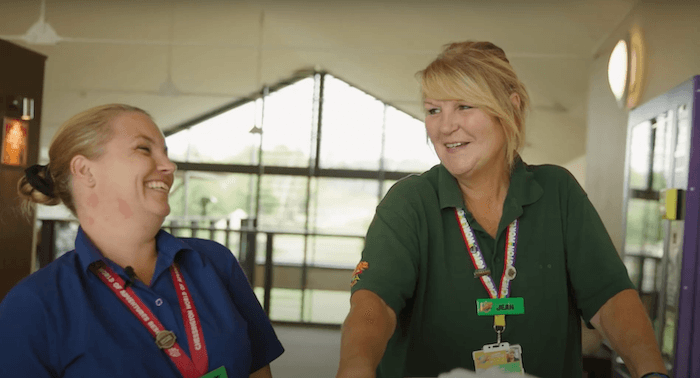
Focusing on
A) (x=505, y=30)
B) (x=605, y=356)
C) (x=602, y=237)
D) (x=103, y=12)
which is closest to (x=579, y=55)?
(x=505, y=30)

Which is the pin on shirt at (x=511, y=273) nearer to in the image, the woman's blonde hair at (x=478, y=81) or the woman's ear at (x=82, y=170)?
the woman's blonde hair at (x=478, y=81)

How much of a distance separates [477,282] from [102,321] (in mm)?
763

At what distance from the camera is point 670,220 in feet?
9.57

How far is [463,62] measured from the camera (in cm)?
130

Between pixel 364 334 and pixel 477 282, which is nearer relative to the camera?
pixel 364 334

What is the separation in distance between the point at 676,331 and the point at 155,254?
236 cm

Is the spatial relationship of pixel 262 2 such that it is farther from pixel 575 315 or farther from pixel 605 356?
pixel 575 315

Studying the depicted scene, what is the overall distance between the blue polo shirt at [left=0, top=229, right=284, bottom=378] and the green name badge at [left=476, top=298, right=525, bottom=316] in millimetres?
538

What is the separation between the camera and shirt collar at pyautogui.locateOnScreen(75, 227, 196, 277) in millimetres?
1299

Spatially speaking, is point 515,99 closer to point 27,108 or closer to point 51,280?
point 51,280

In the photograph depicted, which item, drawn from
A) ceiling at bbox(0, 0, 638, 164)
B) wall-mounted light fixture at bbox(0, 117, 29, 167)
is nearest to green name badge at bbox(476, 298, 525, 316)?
wall-mounted light fixture at bbox(0, 117, 29, 167)

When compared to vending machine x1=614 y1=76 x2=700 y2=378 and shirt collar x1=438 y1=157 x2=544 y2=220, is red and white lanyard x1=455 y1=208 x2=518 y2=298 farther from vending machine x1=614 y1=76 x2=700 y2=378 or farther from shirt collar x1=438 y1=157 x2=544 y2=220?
vending machine x1=614 y1=76 x2=700 y2=378

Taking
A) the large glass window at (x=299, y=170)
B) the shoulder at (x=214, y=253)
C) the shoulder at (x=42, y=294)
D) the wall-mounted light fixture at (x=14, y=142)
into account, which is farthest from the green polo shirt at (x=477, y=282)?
the large glass window at (x=299, y=170)

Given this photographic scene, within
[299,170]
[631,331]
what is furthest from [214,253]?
[299,170]
